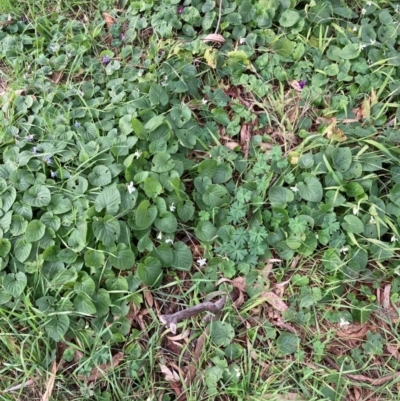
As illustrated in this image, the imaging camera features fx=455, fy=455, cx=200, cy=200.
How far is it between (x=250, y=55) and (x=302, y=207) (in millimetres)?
991

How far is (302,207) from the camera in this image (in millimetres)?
2270

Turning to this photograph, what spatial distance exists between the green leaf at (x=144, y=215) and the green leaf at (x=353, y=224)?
93cm

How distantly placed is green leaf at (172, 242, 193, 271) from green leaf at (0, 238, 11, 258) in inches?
30.9

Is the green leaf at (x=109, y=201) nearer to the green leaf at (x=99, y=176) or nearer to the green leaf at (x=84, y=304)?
the green leaf at (x=99, y=176)

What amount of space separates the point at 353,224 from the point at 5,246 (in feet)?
5.47

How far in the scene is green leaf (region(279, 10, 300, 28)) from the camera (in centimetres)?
268

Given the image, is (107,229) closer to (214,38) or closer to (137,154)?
(137,154)

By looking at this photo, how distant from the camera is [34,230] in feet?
7.09

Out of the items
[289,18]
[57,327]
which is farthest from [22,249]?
[289,18]

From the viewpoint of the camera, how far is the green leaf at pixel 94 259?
2.12 metres

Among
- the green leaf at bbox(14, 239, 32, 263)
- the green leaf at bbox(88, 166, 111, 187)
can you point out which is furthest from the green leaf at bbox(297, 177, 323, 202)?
the green leaf at bbox(14, 239, 32, 263)

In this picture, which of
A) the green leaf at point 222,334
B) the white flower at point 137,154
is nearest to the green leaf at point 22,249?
the white flower at point 137,154

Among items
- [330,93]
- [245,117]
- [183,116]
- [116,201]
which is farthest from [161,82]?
[330,93]

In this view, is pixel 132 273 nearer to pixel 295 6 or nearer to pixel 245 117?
pixel 245 117
